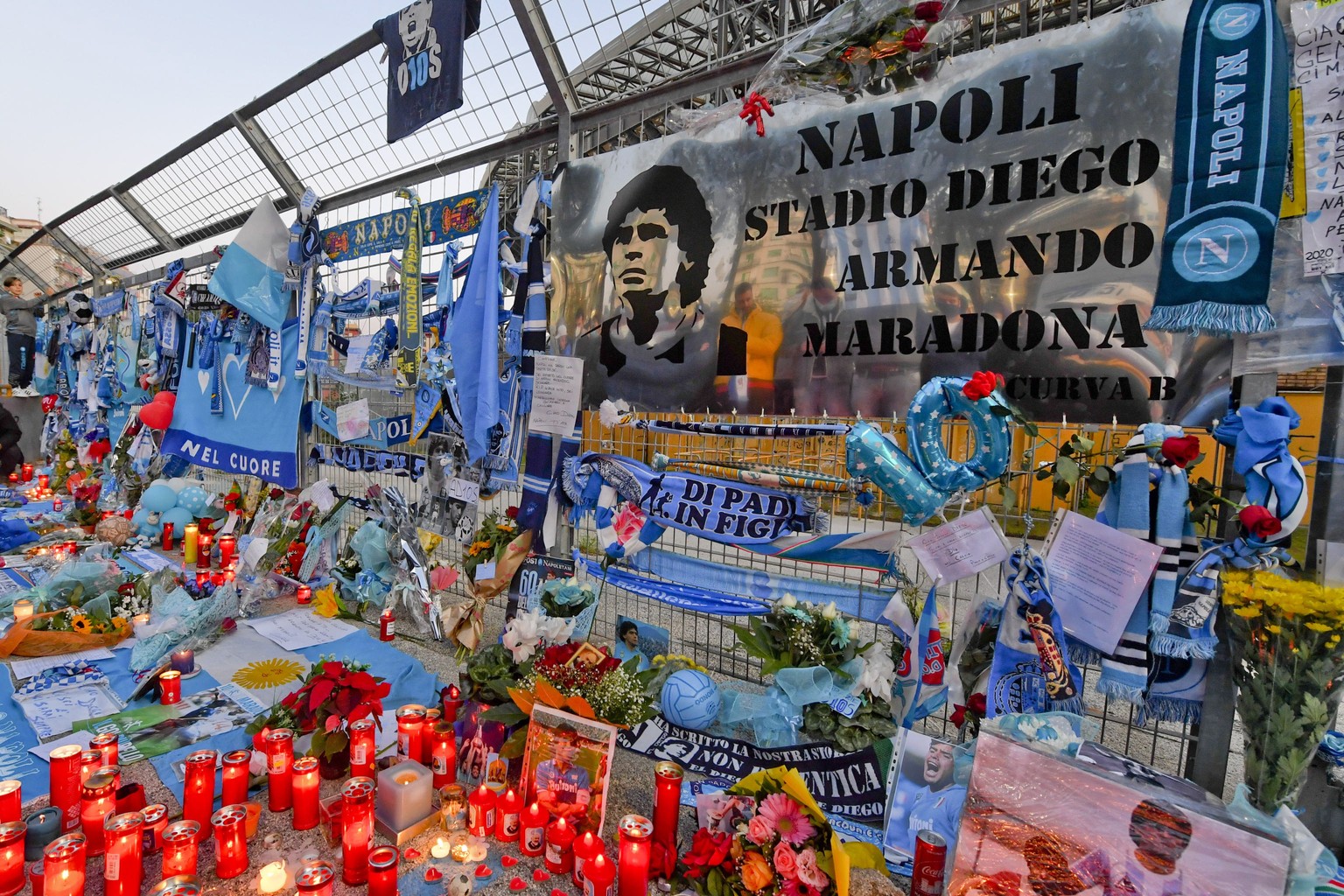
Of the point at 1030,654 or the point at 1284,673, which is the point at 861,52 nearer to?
the point at 1030,654

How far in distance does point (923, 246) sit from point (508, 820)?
6.98ft

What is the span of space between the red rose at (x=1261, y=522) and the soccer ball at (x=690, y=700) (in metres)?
1.57

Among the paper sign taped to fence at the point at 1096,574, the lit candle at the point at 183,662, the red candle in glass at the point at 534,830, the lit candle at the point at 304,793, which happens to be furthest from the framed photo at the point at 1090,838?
the lit candle at the point at 183,662

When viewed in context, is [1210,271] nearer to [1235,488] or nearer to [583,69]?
[1235,488]

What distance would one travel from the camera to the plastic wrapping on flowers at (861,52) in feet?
6.09

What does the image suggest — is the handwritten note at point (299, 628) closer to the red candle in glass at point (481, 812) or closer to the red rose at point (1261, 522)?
the red candle in glass at point (481, 812)

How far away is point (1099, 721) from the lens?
6.84 feet

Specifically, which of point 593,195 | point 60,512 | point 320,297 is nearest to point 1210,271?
point 593,195

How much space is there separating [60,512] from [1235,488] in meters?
7.83

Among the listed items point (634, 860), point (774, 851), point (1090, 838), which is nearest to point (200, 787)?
point (634, 860)

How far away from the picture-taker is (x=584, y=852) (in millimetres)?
1486

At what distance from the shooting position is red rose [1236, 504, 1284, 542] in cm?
137

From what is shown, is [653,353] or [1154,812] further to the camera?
[653,353]

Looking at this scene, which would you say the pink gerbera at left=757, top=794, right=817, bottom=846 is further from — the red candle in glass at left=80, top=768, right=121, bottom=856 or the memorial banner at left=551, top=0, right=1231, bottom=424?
the red candle in glass at left=80, top=768, right=121, bottom=856
